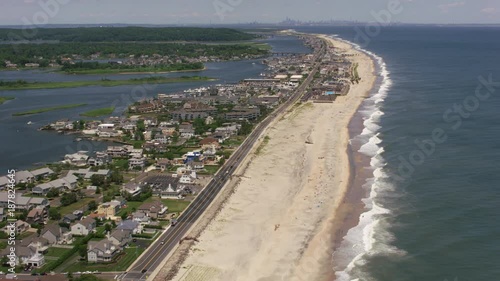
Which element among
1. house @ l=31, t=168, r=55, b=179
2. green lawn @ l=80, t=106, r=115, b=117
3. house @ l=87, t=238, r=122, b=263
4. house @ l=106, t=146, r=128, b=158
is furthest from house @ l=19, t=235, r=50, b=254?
green lawn @ l=80, t=106, r=115, b=117

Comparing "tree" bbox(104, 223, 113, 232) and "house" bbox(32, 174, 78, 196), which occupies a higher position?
"tree" bbox(104, 223, 113, 232)

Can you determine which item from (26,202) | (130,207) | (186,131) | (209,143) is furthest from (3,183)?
(186,131)

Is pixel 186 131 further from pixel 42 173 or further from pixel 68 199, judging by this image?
pixel 68 199

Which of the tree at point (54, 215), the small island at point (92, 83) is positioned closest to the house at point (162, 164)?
the tree at point (54, 215)

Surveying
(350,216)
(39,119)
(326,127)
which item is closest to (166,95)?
(39,119)

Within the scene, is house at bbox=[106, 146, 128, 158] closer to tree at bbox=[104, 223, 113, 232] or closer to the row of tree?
tree at bbox=[104, 223, 113, 232]
